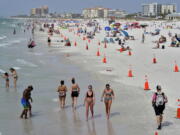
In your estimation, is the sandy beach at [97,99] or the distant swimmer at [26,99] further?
the distant swimmer at [26,99]

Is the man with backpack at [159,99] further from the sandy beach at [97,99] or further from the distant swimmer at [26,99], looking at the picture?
the distant swimmer at [26,99]

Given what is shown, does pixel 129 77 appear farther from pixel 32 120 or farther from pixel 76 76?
pixel 32 120

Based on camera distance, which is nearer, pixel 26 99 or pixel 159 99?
pixel 159 99

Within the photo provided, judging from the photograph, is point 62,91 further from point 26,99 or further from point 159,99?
point 159,99

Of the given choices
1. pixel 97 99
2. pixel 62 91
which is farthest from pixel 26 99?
pixel 97 99

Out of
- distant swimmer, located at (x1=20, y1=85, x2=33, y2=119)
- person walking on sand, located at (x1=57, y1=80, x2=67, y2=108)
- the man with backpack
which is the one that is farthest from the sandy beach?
the man with backpack

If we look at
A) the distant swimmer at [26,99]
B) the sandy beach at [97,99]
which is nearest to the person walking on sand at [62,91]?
the sandy beach at [97,99]

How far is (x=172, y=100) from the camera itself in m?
12.9

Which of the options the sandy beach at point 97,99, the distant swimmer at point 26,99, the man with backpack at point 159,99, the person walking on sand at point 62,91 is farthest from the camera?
the person walking on sand at point 62,91

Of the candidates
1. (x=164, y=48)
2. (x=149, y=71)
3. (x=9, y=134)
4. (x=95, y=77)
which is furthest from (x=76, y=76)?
(x=164, y=48)

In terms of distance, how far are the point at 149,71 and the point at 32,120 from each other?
35.0 ft

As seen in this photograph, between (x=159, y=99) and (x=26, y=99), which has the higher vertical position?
(x=159, y=99)

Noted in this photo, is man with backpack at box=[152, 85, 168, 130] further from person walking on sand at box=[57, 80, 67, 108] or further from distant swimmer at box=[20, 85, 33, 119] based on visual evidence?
distant swimmer at box=[20, 85, 33, 119]

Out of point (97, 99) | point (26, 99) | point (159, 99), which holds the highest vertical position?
point (159, 99)
